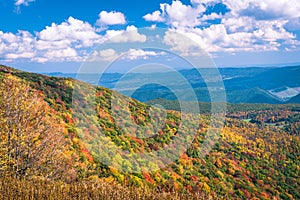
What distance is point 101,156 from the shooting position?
22.2 meters

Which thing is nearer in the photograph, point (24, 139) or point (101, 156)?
point (24, 139)

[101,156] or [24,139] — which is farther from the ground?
[24,139]

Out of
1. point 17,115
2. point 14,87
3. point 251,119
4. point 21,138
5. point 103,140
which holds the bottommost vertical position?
point 251,119

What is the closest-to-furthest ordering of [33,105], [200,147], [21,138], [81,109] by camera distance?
[21,138], [33,105], [81,109], [200,147]

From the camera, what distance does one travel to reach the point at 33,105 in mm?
14367

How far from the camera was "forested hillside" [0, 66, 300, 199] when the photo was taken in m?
10.4

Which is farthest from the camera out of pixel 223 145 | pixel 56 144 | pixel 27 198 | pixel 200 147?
pixel 223 145

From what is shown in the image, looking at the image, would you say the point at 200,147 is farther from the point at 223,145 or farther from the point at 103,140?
the point at 103,140

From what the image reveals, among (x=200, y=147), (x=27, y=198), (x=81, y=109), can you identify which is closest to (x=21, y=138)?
(x=27, y=198)

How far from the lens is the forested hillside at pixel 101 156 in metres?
10.4

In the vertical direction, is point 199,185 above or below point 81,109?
below

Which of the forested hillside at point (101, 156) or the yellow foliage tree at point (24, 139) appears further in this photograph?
the yellow foliage tree at point (24, 139)

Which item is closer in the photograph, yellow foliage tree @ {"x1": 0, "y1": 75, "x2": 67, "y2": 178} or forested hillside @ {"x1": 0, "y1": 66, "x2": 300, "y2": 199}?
forested hillside @ {"x1": 0, "y1": 66, "x2": 300, "y2": 199}

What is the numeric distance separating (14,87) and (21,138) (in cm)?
321
